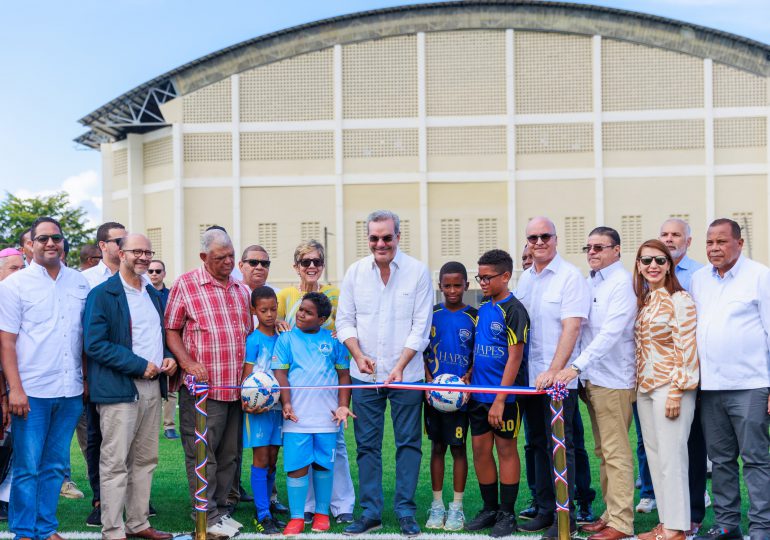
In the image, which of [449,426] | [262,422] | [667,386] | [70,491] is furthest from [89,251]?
[667,386]

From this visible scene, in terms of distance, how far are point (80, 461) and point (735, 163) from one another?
41.0 meters

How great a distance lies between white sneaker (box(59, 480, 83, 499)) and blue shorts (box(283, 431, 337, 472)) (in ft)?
8.67

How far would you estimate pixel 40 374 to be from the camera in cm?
607

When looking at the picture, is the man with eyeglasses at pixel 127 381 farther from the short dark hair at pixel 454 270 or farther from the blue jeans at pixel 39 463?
the short dark hair at pixel 454 270

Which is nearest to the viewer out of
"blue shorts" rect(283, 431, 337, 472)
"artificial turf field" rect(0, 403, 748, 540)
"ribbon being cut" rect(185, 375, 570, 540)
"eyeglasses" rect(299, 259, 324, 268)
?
"ribbon being cut" rect(185, 375, 570, 540)

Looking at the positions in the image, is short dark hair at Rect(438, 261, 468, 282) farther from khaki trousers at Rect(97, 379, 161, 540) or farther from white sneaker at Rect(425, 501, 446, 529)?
khaki trousers at Rect(97, 379, 161, 540)

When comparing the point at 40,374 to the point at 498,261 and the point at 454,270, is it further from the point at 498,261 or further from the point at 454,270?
the point at 498,261

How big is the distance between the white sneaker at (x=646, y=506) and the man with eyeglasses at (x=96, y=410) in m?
4.64

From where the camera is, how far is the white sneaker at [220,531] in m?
6.40

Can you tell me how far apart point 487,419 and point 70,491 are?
14.1 ft

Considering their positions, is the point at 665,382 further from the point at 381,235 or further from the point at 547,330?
the point at 381,235

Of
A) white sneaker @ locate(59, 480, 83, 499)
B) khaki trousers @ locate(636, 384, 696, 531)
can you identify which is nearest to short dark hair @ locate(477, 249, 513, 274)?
khaki trousers @ locate(636, 384, 696, 531)

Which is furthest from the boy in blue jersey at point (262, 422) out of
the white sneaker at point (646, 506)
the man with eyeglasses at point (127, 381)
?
the white sneaker at point (646, 506)

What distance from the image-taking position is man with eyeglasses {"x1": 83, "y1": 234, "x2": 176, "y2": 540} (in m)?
6.18
